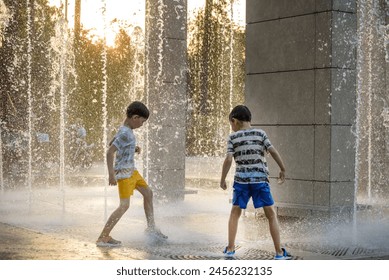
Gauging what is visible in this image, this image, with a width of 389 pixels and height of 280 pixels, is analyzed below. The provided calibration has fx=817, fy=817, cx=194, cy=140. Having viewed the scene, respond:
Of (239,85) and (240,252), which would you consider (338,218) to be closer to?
(240,252)

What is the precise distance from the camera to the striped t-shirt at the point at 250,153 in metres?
7.61

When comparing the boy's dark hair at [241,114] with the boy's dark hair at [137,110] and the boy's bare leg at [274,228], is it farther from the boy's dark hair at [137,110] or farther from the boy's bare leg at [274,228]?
the boy's dark hair at [137,110]

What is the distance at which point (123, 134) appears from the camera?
8469 mm

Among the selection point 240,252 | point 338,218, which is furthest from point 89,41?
point 240,252

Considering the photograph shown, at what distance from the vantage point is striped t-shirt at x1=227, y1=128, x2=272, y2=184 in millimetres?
7605

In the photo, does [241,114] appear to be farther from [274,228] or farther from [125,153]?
[125,153]

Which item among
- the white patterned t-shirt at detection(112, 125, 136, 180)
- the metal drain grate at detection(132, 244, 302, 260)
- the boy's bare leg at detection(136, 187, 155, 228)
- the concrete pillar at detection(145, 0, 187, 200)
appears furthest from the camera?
the concrete pillar at detection(145, 0, 187, 200)

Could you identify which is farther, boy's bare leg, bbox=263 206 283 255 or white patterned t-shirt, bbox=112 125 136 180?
white patterned t-shirt, bbox=112 125 136 180

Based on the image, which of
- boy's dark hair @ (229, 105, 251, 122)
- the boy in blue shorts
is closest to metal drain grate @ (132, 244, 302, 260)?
the boy in blue shorts

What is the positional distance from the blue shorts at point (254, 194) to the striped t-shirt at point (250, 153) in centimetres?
6

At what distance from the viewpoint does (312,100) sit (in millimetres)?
10438

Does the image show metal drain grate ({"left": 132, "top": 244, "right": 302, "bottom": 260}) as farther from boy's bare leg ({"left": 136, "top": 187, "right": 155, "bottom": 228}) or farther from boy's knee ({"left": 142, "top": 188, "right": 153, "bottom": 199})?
boy's knee ({"left": 142, "top": 188, "right": 153, "bottom": 199})

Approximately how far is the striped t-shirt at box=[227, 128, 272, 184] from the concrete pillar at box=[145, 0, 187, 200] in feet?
17.2
